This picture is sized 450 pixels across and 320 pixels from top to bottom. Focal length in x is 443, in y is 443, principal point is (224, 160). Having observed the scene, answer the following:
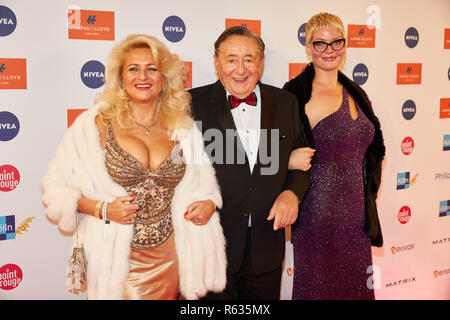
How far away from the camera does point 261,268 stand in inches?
94.5

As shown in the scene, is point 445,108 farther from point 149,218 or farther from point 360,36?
point 149,218

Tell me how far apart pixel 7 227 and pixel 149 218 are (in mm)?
1009

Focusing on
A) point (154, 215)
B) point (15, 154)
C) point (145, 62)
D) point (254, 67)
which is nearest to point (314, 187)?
point (254, 67)

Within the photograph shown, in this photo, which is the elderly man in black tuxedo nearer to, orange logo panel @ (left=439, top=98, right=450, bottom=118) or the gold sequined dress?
the gold sequined dress

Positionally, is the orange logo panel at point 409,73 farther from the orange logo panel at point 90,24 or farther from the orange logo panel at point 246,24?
the orange logo panel at point 90,24

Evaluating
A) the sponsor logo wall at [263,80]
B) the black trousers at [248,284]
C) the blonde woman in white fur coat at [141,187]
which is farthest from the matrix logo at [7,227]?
the black trousers at [248,284]

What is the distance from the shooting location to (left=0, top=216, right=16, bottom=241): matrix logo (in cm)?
259

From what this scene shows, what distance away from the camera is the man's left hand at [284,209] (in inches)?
91.4

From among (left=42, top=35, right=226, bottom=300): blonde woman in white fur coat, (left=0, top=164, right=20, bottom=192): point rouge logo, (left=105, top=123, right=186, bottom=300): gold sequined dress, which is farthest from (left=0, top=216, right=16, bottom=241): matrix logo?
(left=105, top=123, right=186, bottom=300): gold sequined dress

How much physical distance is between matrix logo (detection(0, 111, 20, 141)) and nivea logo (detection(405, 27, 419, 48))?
303 cm

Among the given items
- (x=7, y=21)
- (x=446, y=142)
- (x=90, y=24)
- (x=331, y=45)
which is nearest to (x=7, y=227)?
(x=7, y=21)

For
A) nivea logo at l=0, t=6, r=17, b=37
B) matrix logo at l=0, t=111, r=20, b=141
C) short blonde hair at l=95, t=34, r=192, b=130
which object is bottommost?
matrix logo at l=0, t=111, r=20, b=141

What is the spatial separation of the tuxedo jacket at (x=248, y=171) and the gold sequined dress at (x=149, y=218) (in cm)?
23

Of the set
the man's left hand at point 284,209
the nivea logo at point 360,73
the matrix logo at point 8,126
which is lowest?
the man's left hand at point 284,209
